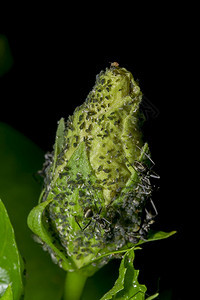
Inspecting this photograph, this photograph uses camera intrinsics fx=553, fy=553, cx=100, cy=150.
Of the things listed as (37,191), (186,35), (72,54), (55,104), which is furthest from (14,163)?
(186,35)

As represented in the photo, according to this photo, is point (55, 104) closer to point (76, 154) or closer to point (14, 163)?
point (14, 163)

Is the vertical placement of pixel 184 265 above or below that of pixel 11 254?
below

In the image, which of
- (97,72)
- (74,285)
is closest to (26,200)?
(74,285)

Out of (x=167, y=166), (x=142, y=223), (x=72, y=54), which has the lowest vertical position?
(x=167, y=166)

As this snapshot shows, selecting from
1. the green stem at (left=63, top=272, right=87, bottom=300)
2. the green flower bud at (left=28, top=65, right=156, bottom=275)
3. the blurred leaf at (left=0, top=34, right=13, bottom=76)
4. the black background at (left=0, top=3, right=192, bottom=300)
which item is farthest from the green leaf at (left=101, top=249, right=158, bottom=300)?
the blurred leaf at (left=0, top=34, right=13, bottom=76)

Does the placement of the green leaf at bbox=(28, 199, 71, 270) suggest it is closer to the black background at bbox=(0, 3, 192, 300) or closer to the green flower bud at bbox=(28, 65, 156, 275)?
the green flower bud at bbox=(28, 65, 156, 275)

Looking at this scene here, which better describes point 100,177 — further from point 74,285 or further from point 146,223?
point 74,285

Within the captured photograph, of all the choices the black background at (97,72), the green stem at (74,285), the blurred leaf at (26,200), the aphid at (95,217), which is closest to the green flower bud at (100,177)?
the aphid at (95,217)

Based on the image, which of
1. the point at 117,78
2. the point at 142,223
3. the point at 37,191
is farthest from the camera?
the point at 37,191
